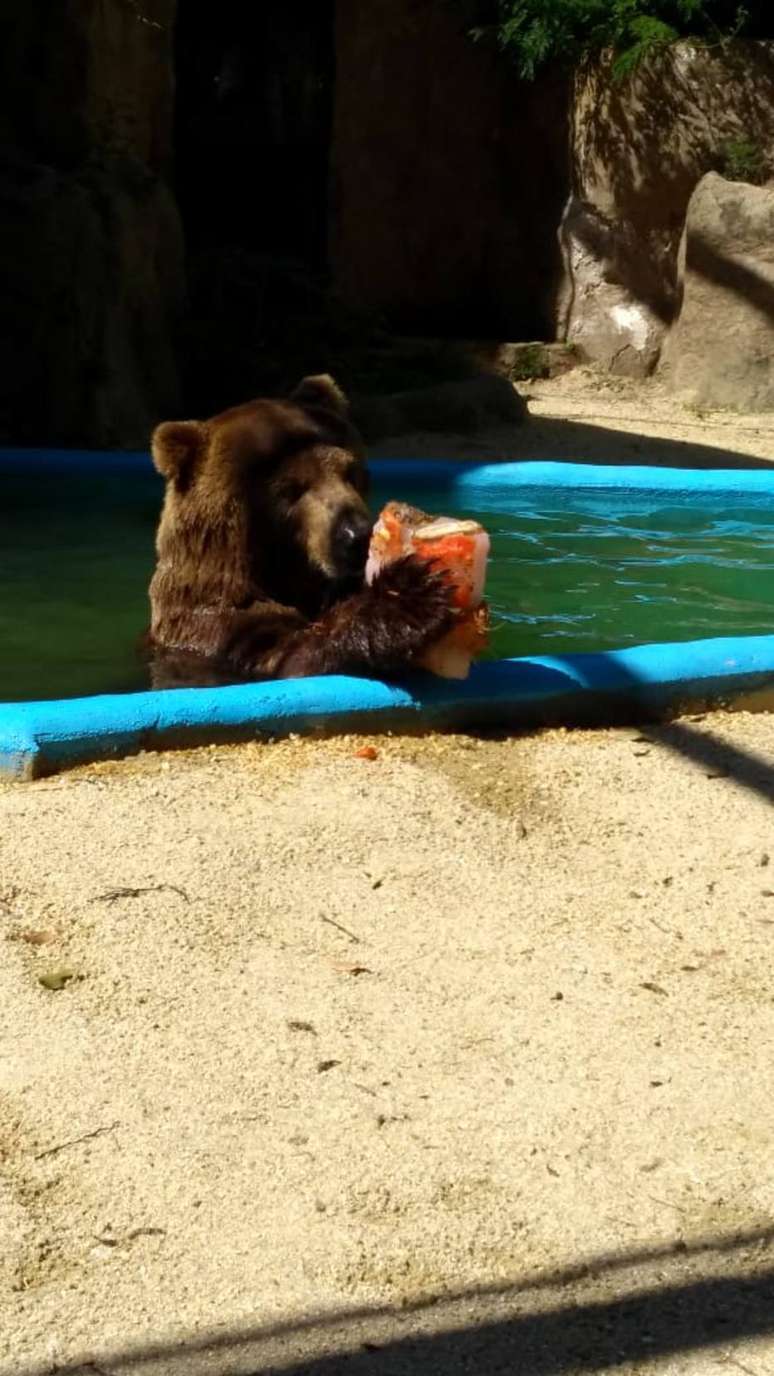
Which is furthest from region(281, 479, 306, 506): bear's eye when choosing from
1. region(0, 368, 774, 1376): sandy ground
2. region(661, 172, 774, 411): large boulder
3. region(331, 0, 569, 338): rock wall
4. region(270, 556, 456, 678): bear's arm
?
region(331, 0, 569, 338): rock wall

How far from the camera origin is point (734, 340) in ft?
47.2

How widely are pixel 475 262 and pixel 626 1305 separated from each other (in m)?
15.5

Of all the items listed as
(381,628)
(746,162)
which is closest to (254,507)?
(381,628)

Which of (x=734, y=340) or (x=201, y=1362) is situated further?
(x=734, y=340)

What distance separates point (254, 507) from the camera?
5734 millimetres

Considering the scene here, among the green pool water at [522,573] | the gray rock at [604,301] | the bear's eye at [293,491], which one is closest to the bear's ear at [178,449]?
the bear's eye at [293,491]

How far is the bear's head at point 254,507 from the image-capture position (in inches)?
224

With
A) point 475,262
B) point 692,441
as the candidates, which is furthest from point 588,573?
point 475,262

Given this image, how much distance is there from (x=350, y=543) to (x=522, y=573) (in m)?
3.35

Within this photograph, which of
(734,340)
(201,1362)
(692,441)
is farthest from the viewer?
(734,340)

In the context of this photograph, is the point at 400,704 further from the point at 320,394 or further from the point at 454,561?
the point at 320,394

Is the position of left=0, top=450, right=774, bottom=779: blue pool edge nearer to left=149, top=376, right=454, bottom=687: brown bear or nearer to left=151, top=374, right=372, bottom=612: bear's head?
left=149, top=376, right=454, bottom=687: brown bear

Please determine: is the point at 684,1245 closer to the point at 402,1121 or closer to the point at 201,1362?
the point at 402,1121

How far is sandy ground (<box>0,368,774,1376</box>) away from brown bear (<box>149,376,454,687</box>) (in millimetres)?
687
